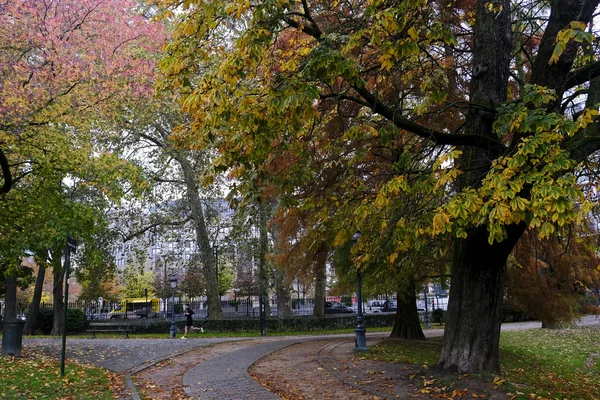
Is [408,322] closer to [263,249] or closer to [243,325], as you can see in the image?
[263,249]

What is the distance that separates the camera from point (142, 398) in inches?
338

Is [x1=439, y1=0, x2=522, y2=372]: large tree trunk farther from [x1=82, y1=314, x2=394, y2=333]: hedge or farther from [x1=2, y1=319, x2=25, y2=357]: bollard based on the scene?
[x1=82, y1=314, x2=394, y2=333]: hedge

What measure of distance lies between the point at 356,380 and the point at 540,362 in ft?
24.0

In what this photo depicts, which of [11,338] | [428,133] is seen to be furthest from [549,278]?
[11,338]

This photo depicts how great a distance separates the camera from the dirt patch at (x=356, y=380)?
823cm

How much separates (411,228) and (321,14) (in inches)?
223

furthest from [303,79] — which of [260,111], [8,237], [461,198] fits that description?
[8,237]

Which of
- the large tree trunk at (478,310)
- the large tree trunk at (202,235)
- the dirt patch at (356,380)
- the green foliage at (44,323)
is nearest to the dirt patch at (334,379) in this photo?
the dirt patch at (356,380)

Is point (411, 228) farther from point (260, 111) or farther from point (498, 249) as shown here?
point (260, 111)

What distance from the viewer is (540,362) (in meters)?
14.2

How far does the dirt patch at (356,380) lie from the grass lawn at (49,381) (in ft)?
10.4

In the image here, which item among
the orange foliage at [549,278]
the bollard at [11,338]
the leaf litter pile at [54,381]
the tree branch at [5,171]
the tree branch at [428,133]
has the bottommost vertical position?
the leaf litter pile at [54,381]

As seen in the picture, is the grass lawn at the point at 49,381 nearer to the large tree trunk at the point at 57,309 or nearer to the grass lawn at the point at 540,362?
the grass lawn at the point at 540,362

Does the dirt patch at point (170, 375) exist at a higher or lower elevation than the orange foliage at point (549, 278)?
lower
